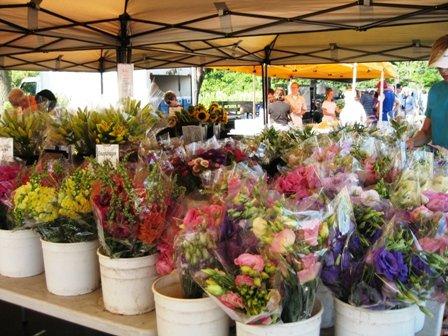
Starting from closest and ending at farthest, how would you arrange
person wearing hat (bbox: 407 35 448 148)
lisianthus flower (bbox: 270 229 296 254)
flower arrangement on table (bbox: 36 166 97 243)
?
lisianthus flower (bbox: 270 229 296 254)
flower arrangement on table (bbox: 36 166 97 243)
person wearing hat (bbox: 407 35 448 148)

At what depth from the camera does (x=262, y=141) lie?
2.13 metres

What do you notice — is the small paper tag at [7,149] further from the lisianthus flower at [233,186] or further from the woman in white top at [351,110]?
the woman in white top at [351,110]

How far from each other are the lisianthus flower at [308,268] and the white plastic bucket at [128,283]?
42 cm

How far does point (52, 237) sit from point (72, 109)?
2.45 feet

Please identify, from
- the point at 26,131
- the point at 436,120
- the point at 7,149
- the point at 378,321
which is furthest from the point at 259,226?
the point at 436,120

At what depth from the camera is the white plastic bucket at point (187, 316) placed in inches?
39.2

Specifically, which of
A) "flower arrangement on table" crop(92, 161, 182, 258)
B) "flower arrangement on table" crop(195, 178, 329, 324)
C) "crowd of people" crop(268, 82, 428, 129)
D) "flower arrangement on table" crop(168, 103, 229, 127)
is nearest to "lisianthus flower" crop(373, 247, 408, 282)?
"flower arrangement on table" crop(195, 178, 329, 324)

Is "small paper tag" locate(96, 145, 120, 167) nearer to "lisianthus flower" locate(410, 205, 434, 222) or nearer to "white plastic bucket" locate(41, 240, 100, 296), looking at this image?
"white plastic bucket" locate(41, 240, 100, 296)

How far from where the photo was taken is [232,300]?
0.88 meters

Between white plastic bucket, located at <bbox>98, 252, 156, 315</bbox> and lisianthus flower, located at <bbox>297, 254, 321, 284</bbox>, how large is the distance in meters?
0.42

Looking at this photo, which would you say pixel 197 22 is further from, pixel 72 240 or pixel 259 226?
A: pixel 259 226

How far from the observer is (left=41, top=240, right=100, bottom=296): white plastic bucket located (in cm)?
127

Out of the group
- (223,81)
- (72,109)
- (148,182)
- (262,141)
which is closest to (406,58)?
(262,141)

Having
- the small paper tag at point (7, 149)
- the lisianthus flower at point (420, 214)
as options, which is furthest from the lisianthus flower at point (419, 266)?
the small paper tag at point (7, 149)
